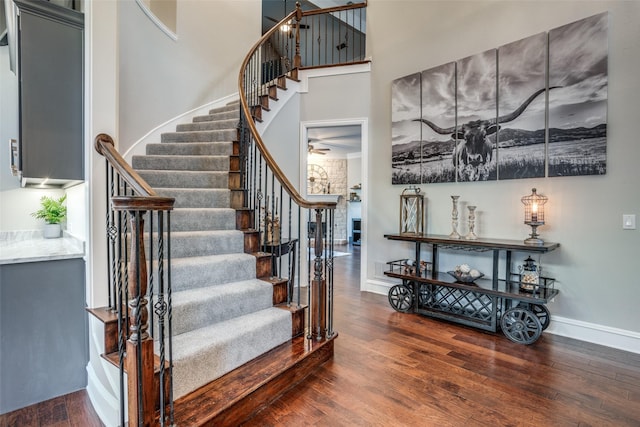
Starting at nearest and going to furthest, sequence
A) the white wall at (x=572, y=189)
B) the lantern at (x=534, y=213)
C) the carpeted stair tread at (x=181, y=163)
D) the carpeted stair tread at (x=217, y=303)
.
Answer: the carpeted stair tread at (x=217, y=303) < the white wall at (x=572, y=189) < the lantern at (x=534, y=213) < the carpeted stair tread at (x=181, y=163)

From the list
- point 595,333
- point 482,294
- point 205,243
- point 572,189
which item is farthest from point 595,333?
point 205,243

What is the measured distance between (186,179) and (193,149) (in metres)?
0.66

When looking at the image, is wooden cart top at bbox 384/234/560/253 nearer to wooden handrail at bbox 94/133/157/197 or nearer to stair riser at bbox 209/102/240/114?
wooden handrail at bbox 94/133/157/197

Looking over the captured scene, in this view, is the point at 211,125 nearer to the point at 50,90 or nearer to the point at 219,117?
the point at 219,117

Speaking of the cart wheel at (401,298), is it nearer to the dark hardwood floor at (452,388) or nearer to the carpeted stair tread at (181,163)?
the dark hardwood floor at (452,388)

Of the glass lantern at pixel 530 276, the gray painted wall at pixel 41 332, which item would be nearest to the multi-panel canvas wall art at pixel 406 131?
the glass lantern at pixel 530 276

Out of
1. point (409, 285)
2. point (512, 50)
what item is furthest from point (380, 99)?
point (409, 285)

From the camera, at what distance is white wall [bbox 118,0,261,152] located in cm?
379

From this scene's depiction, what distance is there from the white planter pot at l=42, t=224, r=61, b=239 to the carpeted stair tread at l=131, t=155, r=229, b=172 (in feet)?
3.12

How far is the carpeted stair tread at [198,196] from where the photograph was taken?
3.01 meters

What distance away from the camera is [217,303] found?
225cm

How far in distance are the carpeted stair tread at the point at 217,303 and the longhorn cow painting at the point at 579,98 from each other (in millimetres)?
2841

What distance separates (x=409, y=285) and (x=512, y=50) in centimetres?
261

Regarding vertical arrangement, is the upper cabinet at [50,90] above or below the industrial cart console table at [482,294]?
above
